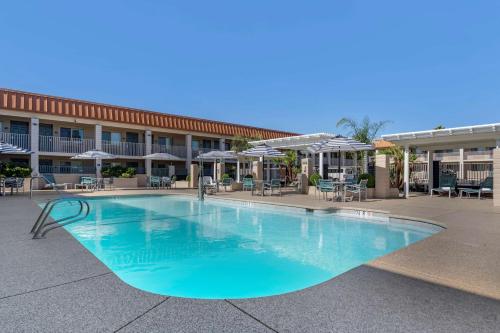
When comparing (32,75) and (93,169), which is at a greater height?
(32,75)

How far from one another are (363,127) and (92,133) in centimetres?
2071

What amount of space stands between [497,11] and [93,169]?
A: 2662cm

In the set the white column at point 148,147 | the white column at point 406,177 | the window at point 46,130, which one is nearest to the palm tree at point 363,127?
the white column at point 406,177

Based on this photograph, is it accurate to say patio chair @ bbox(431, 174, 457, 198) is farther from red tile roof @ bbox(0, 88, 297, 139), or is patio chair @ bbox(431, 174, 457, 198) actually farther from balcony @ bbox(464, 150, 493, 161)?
balcony @ bbox(464, 150, 493, 161)

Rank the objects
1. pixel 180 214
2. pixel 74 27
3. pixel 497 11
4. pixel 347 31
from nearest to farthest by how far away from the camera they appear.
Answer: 1. pixel 180 214
2. pixel 497 11
3. pixel 74 27
4. pixel 347 31

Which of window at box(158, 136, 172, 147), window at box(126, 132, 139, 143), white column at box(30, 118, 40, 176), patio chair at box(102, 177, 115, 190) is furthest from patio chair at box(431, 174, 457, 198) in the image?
white column at box(30, 118, 40, 176)

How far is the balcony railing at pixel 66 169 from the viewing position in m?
21.4

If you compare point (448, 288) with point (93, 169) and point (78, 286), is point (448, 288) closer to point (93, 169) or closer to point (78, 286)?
point (78, 286)

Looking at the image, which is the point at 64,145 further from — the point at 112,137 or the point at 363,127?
the point at 363,127

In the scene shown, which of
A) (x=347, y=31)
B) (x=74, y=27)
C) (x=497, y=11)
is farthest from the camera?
(x=347, y=31)

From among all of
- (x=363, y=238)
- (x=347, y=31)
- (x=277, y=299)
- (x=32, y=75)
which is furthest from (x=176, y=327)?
(x=32, y=75)

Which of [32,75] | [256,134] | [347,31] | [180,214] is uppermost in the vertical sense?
[347,31]

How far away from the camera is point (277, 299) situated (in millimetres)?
2977

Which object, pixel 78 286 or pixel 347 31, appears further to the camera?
pixel 347 31
